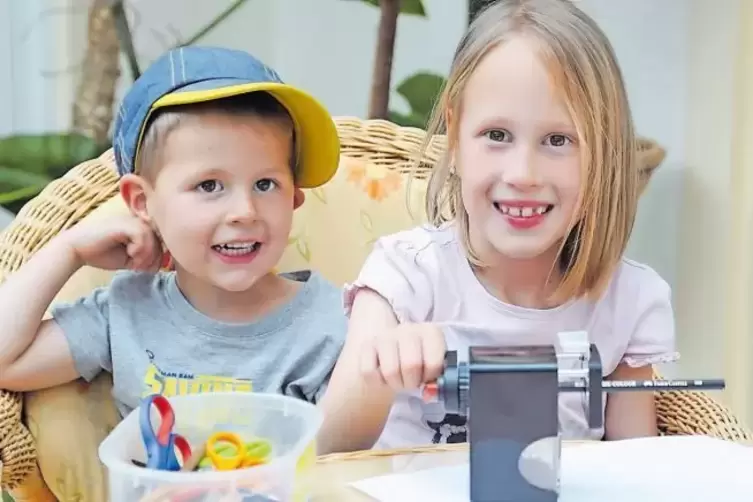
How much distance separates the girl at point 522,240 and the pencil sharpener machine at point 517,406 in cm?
18

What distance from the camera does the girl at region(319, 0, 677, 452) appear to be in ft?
2.60

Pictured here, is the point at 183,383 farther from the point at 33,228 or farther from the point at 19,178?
the point at 19,178

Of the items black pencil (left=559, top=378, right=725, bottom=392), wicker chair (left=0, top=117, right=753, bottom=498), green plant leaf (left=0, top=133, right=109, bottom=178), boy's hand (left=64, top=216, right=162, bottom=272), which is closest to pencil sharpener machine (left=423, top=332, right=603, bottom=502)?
black pencil (left=559, top=378, right=725, bottom=392)

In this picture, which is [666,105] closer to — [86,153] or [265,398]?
[86,153]

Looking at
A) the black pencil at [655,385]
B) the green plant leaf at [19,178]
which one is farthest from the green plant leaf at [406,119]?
the black pencil at [655,385]

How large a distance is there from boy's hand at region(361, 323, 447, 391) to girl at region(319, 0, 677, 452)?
Result: 0.24 ft

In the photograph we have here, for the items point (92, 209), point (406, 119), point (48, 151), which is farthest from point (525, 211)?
point (48, 151)

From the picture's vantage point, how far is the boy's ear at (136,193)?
0.92 metres

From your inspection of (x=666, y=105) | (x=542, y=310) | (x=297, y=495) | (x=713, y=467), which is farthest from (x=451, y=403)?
(x=666, y=105)

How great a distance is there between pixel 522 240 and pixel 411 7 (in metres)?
0.91

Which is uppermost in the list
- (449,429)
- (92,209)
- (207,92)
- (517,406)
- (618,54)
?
(618,54)

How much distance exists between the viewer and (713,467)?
0.64 metres

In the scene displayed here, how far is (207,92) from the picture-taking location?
2.78 feet

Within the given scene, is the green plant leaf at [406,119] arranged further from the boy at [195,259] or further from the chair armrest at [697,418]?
the chair armrest at [697,418]
